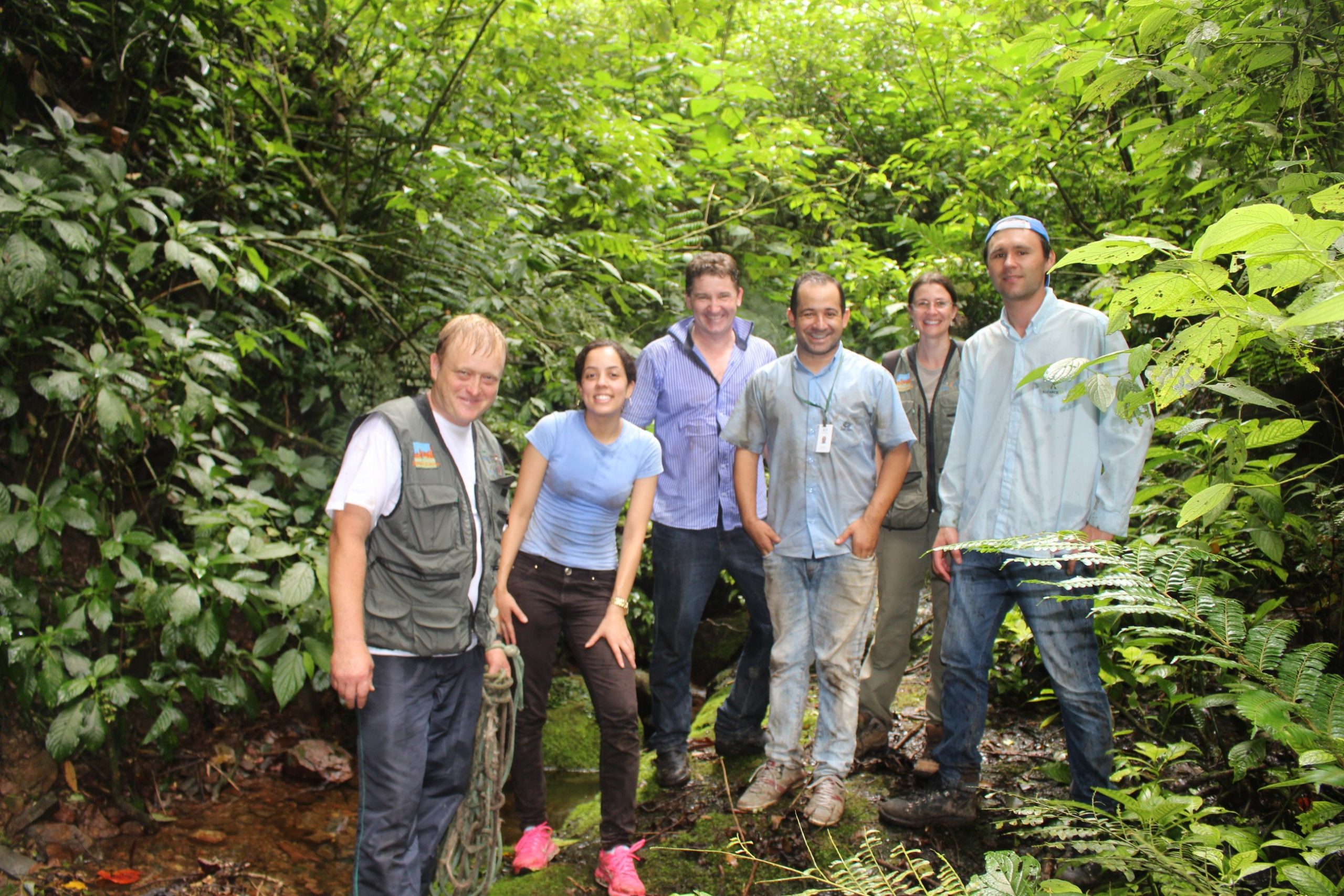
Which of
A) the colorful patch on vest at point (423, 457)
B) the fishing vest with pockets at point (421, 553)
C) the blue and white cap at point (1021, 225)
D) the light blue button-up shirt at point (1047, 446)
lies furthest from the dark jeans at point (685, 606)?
the blue and white cap at point (1021, 225)

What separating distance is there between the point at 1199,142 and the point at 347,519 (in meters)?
3.28

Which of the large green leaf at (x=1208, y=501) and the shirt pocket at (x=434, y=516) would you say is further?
the shirt pocket at (x=434, y=516)

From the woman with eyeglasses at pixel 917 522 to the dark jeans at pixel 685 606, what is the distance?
561 mm

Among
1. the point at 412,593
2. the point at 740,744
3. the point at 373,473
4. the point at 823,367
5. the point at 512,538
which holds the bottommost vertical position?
the point at 740,744

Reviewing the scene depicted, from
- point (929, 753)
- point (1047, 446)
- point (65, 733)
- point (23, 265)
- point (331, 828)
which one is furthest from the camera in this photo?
point (331, 828)

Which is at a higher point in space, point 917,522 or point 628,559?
point 917,522

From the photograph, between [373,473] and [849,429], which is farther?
[849,429]

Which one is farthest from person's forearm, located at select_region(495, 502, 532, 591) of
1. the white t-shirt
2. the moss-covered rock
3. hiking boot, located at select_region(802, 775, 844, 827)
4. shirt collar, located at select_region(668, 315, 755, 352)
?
the moss-covered rock

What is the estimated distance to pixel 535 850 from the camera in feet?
12.6

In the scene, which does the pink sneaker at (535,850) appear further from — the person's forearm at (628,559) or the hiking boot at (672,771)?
the person's forearm at (628,559)

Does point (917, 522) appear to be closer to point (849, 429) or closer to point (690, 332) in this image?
point (849, 429)

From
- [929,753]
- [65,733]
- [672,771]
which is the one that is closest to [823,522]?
[929,753]

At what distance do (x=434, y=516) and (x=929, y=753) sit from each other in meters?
2.56

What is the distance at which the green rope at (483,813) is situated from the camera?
3.31m
